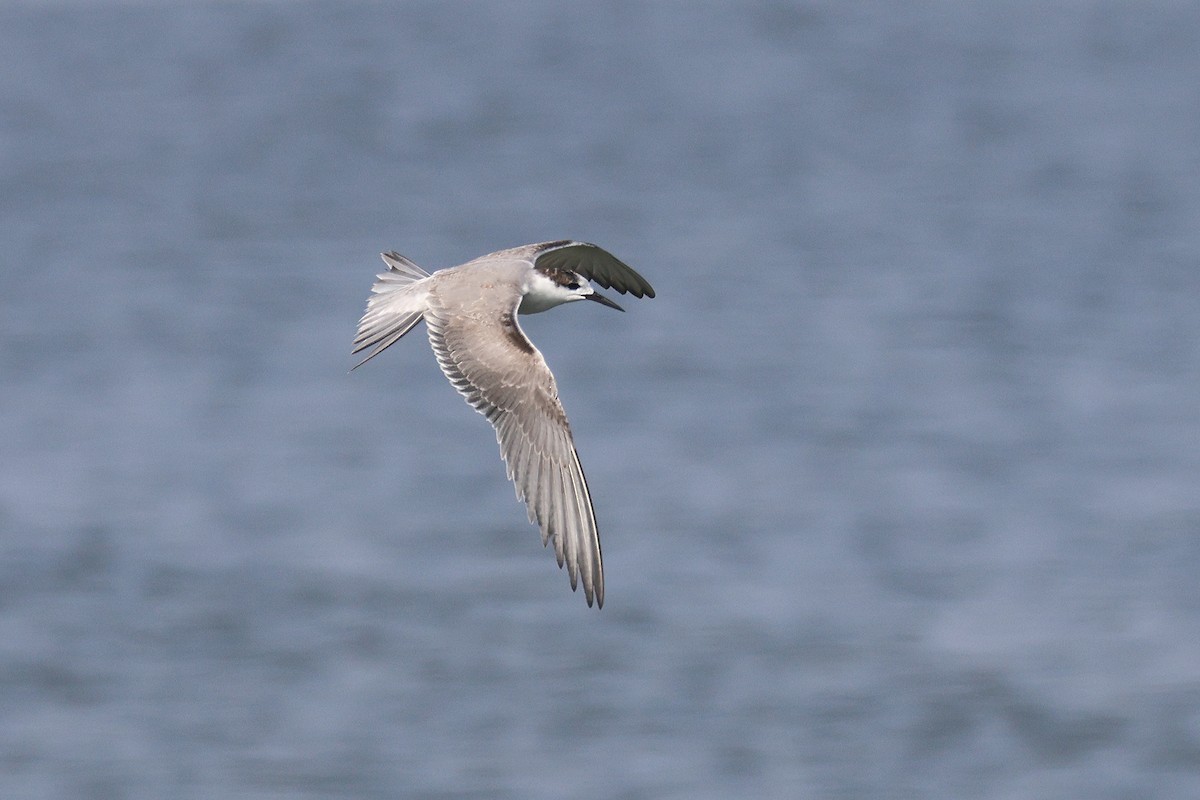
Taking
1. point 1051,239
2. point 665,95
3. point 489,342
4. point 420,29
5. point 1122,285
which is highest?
point 420,29

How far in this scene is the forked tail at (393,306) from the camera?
7.25 m

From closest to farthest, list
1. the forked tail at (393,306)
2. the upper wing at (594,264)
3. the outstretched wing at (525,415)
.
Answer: the outstretched wing at (525,415) < the forked tail at (393,306) < the upper wing at (594,264)

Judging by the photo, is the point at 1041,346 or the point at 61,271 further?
the point at 61,271

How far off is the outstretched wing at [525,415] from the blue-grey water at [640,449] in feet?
16.1

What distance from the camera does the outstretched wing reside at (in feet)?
22.8

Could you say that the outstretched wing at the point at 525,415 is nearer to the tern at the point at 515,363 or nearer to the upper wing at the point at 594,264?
the tern at the point at 515,363

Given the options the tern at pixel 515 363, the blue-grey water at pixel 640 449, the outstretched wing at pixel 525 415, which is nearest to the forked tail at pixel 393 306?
the tern at pixel 515 363

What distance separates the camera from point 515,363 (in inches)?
282

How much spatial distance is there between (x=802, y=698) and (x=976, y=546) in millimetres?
2413

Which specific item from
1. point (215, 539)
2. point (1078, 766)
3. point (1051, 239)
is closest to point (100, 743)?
point (215, 539)

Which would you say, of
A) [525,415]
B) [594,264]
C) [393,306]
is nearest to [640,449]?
[594,264]

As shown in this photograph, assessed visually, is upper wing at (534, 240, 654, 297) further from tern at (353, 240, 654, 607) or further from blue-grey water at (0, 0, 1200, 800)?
blue-grey water at (0, 0, 1200, 800)

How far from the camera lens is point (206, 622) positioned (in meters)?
14.1

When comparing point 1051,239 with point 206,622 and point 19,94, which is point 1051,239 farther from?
point 19,94
